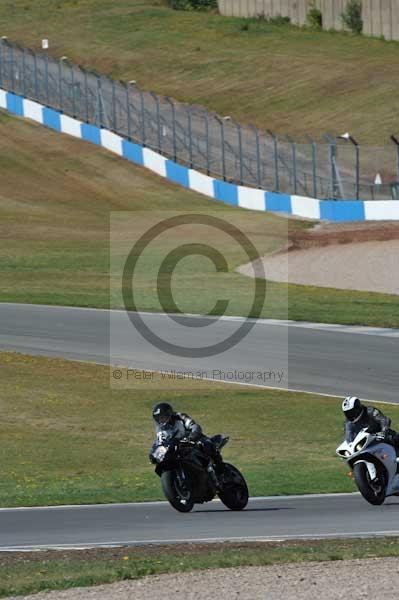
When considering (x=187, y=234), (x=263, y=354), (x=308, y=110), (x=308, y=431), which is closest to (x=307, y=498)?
(x=308, y=431)

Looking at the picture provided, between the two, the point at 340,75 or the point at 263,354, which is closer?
the point at 263,354

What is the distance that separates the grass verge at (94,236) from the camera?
35.2 meters

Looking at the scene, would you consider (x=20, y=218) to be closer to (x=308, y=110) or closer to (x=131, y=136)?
(x=131, y=136)

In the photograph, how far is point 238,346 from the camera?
2894 cm

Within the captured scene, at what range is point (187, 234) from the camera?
156 ft

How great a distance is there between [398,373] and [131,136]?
3603 cm

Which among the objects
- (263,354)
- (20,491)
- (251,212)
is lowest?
(251,212)

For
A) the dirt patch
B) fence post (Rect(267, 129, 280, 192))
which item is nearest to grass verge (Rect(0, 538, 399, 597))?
the dirt patch

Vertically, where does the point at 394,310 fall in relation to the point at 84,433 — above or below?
below

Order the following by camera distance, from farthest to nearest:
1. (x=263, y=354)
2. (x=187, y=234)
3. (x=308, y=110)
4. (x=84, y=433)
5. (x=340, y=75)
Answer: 1. (x=340, y=75)
2. (x=308, y=110)
3. (x=187, y=234)
4. (x=263, y=354)
5. (x=84, y=433)

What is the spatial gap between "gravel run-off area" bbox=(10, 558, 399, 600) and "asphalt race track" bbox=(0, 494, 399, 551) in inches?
86.7

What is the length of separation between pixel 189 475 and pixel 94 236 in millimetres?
33416

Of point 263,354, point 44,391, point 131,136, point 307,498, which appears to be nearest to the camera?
point 307,498

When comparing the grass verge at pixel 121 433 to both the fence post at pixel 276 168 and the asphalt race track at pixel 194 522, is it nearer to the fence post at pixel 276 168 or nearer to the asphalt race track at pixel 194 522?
the asphalt race track at pixel 194 522
